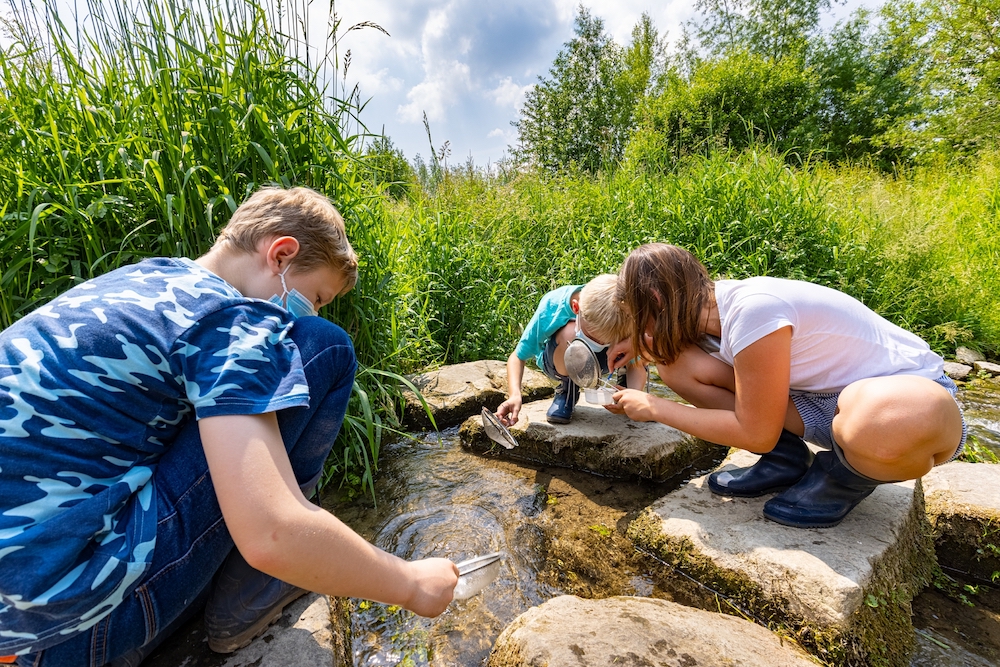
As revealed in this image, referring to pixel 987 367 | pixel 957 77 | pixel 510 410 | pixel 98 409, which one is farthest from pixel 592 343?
pixel 957 77

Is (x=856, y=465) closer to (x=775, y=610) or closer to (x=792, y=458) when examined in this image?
(x=792, y=458)

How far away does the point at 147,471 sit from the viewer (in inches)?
36.8

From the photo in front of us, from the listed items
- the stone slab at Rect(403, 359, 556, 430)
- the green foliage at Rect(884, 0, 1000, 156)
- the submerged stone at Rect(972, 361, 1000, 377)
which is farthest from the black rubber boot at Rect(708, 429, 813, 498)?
the green foliage at Rect(884, 0, 1000, 156)

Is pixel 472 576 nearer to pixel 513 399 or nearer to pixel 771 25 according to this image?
pixel 513 399

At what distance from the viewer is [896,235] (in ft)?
13.3

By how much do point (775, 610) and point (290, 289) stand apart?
1.49 metres

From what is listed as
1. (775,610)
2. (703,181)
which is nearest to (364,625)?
(775,610)

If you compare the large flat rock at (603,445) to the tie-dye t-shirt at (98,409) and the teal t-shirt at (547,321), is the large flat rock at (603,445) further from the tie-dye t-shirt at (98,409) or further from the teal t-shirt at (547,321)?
the tie-dye t-shirt at (98,409)

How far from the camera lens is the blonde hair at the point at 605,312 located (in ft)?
6.22

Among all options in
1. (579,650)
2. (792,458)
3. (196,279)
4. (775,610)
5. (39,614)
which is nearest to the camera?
(39,614)

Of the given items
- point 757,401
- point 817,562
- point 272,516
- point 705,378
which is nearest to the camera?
point 272,516

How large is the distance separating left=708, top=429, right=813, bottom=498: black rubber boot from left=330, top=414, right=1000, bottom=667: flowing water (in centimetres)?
39

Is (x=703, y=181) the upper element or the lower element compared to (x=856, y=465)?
upper

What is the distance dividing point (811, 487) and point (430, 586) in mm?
1236
